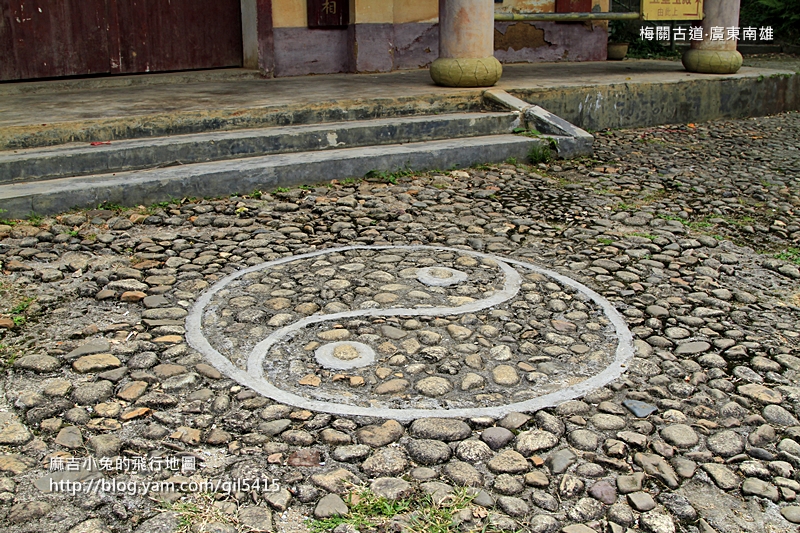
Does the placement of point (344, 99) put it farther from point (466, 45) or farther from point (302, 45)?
point (302, 45)

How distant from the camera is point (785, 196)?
571 cm

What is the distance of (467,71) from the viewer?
7.23 meters

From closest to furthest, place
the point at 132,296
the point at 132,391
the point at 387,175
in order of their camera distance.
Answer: the point at 132,391 → the point at 132,296 → the point at 387,175

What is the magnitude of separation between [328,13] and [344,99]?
2.55 m

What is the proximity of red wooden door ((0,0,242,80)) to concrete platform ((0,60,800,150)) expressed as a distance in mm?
297

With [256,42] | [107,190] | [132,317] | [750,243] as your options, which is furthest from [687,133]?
[132,317]

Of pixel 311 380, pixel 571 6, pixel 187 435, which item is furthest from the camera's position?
pixel 571 6

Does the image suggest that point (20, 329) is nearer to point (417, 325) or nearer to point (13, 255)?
point (13, 255)

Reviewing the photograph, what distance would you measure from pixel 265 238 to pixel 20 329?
155 centimetres

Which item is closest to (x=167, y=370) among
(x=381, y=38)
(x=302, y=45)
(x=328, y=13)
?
(x=302, y=45)

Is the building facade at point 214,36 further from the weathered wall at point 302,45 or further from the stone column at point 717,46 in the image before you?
the stone column at point 717,46

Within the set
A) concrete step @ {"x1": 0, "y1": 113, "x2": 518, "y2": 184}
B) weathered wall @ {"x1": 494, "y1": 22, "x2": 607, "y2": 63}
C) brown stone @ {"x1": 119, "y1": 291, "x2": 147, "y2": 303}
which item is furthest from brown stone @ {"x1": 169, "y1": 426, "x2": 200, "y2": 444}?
weathered wall @ {"x1": 494, "y1": 22, "x2": 607, "y2": 63}

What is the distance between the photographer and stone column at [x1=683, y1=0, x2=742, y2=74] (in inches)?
336

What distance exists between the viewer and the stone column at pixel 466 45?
23.6 feet
